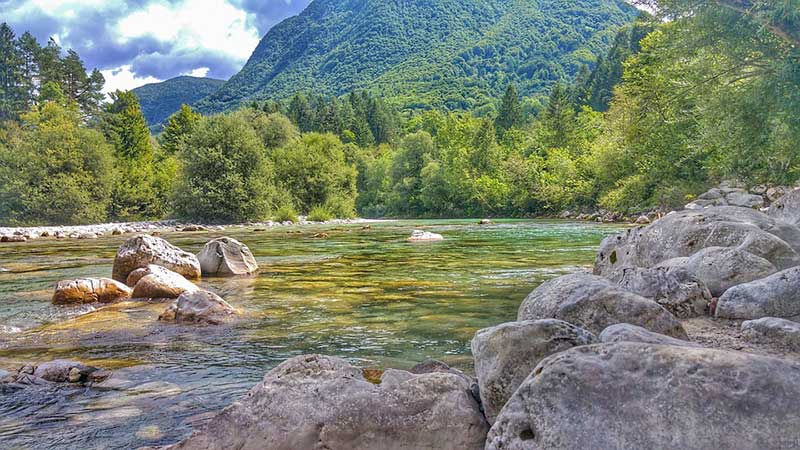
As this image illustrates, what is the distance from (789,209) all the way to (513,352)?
1136cm

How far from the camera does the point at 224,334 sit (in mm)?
6664

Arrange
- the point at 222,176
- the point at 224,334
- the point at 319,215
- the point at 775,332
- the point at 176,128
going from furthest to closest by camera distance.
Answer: the point at 176,128, the point at 319,215, the point at 222,176, the point at 224,334, the point at 775,332

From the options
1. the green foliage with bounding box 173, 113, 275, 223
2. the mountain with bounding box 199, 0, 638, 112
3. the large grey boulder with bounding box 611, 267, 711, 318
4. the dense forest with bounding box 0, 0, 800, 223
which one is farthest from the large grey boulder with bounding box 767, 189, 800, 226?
the mountain with bounding box 199, 0, 638, 112

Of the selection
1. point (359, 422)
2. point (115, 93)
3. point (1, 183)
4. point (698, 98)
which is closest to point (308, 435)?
point (359, 422)

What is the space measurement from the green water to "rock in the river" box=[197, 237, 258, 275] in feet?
1.92

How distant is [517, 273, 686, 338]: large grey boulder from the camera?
4.47m

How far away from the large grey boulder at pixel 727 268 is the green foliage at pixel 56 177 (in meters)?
45.4

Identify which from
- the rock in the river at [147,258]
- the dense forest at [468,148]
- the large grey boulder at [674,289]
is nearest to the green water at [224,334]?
the rock in the river at [147,258]

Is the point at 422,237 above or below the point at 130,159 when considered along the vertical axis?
below

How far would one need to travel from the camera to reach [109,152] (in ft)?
153

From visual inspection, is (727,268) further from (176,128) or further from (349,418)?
(176,128)

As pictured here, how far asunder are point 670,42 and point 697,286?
1318 centimetres

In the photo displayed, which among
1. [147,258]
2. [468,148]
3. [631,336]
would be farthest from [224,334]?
[468,148]

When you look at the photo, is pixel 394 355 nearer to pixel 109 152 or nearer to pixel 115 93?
pixel 109 152
